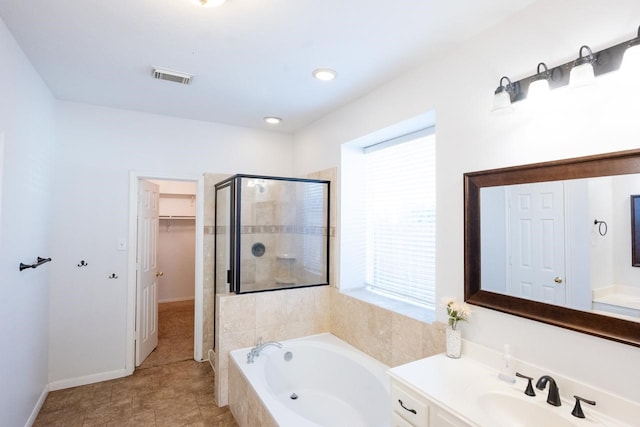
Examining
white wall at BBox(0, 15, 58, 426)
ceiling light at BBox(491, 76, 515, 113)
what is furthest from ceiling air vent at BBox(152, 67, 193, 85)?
ceiling light at BBox(491, 76, 515, 113)

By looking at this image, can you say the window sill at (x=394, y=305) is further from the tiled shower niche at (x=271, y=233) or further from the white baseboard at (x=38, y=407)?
the white baseboard at (x=38, y=407)

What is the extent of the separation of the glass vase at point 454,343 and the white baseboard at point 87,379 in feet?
10.1

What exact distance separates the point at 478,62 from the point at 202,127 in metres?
2.79

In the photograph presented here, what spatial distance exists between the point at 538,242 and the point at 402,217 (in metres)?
1.23

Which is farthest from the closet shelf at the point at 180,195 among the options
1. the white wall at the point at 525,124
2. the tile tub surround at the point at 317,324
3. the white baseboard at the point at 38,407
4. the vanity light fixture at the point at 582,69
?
the vanity light fixture at the point at 582,69

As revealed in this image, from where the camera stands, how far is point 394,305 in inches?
102

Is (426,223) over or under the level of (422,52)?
under

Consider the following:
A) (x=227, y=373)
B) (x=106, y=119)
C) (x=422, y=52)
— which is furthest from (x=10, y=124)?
(x=422, y=52)

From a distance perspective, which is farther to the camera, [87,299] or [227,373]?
[87,299]

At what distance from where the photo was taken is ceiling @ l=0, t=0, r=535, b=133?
1.65 metres

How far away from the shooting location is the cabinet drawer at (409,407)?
1.49 m

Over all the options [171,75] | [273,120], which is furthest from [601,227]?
[273,120]

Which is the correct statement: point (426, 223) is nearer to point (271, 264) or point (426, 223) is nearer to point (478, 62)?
point (478, 62)

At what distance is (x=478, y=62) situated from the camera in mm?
1841
